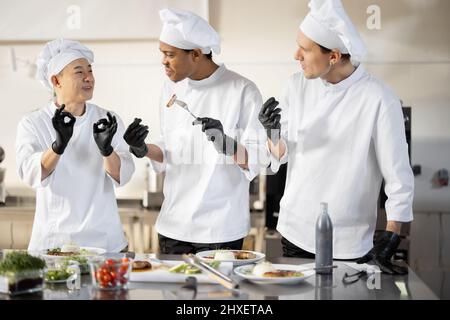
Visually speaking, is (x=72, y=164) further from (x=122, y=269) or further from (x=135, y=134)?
(x=122, y=269)

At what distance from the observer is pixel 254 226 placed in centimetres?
482

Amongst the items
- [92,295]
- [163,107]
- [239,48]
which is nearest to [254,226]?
[239,48]

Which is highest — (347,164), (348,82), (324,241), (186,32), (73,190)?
(186,32)

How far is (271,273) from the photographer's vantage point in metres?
2.15

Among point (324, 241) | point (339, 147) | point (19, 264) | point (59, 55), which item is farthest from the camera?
point (59, 55)

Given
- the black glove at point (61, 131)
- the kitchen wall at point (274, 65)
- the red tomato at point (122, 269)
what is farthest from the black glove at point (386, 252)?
the kitchen wall at point (274, 65)

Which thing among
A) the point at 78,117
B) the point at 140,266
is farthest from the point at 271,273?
the point at 78,117

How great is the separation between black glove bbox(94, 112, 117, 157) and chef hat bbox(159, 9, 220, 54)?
1.44ft

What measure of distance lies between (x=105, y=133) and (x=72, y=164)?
0.83ft

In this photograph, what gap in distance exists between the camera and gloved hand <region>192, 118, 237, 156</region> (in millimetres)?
2660

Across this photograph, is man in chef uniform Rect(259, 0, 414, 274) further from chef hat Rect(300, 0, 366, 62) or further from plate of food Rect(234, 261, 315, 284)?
plate of food Rect(234, 261, 315, 284)

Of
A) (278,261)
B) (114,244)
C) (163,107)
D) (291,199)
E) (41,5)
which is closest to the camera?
(278,261)
